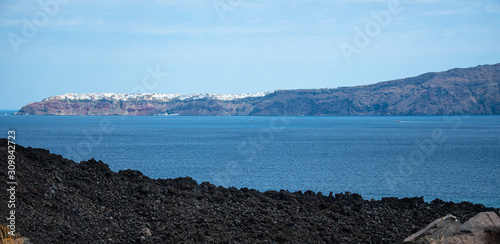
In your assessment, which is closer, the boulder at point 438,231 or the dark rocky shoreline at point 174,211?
the boulder at point 438,231

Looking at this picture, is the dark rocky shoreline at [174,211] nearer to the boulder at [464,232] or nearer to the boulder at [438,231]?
the boulder at [438,231]

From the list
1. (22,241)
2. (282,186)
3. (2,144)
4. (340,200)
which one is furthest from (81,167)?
(282,186)

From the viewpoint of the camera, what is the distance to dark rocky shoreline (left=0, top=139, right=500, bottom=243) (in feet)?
39.8

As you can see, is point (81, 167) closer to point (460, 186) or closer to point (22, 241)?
point (22, 241)

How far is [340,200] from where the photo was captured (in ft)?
55.0

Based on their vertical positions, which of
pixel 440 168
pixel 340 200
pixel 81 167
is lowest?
pixel 440 168

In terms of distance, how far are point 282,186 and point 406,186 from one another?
33.7ft

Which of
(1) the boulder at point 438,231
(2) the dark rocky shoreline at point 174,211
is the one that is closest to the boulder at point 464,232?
(1) the boulder at point 438,231

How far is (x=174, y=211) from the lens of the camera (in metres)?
13.7

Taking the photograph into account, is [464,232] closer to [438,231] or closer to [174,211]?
[438,231]

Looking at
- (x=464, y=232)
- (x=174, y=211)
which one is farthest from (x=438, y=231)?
(x=174, y=211)

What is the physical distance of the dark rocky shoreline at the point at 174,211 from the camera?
12.1 meters

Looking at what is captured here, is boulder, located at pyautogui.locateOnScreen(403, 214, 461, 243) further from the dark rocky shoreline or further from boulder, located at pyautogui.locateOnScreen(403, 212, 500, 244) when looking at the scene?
the dark rocky shoreline

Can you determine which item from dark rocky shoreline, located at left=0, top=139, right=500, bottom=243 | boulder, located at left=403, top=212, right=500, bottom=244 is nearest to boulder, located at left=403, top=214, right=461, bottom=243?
boulder, located at left=403, top=212, right=500, bottom=244
